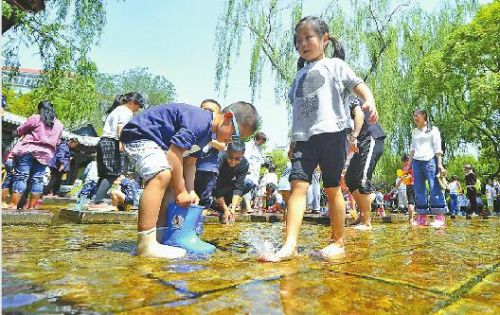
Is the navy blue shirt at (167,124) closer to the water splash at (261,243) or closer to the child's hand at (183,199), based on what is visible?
the child's hand at (183,199)

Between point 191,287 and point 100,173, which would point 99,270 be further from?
point 100,173

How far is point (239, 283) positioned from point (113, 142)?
4025mm

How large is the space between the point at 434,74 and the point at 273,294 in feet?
66.1

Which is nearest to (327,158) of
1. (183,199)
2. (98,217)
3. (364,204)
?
(183,199)

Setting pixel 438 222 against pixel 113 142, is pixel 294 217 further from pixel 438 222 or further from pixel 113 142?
pixel 438 222

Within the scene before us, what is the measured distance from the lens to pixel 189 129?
2.29 m

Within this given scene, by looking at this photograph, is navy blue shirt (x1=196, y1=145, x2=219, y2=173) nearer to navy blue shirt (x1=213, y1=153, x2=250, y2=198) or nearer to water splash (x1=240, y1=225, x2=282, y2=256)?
water splash (x1=240, y1=225, x2=282, y2=256)

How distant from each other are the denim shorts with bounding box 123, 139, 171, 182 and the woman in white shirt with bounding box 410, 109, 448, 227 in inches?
184

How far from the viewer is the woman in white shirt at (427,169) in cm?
583

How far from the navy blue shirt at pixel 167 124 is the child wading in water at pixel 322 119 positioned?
2.28 feet

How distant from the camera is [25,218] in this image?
367 cm

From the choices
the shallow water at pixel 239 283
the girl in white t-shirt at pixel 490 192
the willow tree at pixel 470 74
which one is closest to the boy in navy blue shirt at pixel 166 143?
the shallow water at pixel 239 283

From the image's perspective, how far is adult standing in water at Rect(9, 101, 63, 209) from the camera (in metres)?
5.04

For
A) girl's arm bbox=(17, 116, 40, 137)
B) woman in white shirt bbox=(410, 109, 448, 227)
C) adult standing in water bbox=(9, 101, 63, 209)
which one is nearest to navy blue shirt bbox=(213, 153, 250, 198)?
adult standing in water bbox=(9, 101, 63, 209)
